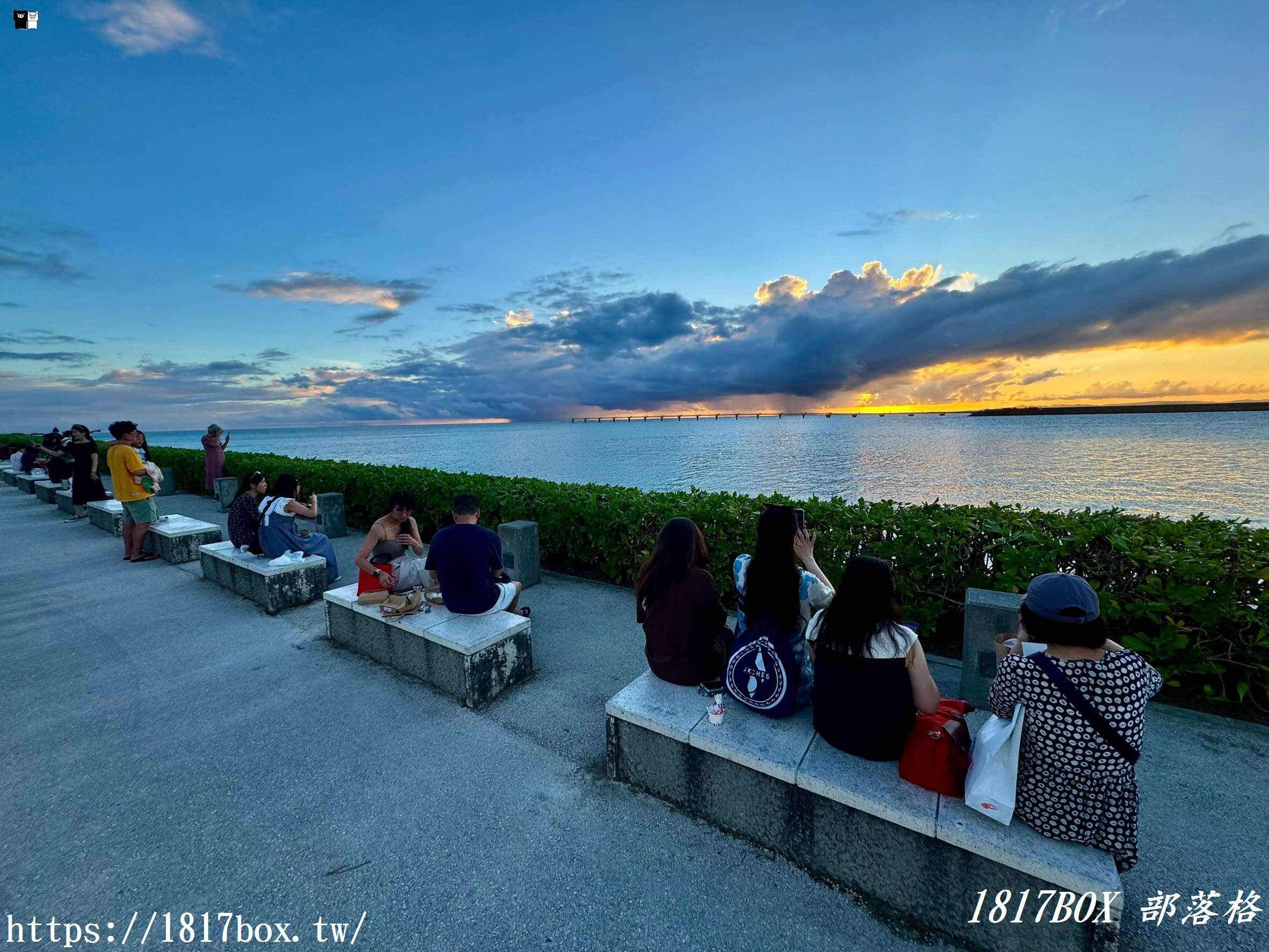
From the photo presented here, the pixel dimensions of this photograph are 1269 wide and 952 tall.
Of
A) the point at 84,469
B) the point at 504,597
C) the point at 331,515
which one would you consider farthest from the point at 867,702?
the point at 84,469

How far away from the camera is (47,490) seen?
642 inches

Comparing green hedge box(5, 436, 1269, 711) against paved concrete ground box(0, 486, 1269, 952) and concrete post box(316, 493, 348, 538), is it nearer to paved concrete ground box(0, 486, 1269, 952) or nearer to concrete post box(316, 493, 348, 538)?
paved concrete ground box(0, 486, 1269, 952)

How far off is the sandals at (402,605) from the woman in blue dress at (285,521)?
8.60 feet

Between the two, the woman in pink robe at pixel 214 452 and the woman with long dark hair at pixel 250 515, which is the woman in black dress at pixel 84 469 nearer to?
the woman in pink robe at pixel 214 452

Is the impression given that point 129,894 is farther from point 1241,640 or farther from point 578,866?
point 1241,640

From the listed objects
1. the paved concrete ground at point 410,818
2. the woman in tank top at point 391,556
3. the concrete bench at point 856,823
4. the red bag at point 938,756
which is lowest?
the paved concrete ground at point 410,818

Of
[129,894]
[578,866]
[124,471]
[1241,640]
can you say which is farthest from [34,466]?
[1241,640]

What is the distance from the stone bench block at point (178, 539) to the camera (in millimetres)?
9156

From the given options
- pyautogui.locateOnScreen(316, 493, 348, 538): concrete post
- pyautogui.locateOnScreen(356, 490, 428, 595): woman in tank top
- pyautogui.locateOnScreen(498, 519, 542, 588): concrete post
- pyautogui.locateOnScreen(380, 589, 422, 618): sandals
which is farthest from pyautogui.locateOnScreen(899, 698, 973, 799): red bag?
pyautogui.locateOnScreen(316, 493, 348, 538): concrete post

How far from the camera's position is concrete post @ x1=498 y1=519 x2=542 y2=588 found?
771 centimetres

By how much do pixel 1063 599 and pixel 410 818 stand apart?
4018 mm

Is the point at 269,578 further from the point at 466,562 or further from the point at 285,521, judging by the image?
the point at 466,562

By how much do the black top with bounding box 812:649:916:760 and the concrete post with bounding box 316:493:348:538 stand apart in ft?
36.6

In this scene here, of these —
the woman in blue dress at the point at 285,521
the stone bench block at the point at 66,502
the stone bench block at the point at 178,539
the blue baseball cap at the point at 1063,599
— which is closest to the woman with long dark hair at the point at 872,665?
the blue baseball cap at the point at 1063,599
